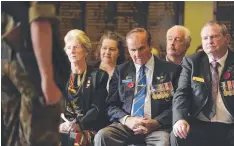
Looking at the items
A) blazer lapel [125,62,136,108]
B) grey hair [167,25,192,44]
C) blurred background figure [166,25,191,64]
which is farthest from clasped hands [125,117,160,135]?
grey hair [167,25,192,44]

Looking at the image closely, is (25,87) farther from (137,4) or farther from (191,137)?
(137,4)

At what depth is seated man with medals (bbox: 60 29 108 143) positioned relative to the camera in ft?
9.79

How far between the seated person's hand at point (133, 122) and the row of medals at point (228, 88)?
0.50 meters

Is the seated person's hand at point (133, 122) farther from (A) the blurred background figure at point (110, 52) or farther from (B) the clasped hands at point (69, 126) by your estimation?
(A) the blurred background figure at point (110, 52)

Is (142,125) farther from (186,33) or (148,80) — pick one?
(186,33)

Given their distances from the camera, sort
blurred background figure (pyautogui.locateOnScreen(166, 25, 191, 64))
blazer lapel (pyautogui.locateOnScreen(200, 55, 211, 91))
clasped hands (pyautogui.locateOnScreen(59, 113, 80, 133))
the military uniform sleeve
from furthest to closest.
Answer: blurred background figure (pyautogui.locateOnScreen(166, 25, 191, 64)), clasped hands (pyautogui.locateOnScreen(59, 113, 80, 133)), blazer lapel (pyautogui.locateOnScreen(200, 55, 211, 91)), the military uniform sleeve

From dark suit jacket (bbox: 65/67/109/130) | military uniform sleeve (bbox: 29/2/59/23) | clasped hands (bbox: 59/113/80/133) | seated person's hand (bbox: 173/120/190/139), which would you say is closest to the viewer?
military uniform sleeve (bbox: 29/2/59/23)

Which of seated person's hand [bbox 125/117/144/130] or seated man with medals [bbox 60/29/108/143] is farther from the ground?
seated man with medals [bbox 60/29/108/143]

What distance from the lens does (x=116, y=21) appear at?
3.92m

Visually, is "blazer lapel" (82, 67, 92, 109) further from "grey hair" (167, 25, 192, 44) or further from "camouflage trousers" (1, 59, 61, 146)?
"grey hair" (167, 25, 192, 44)

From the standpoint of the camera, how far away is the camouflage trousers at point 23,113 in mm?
2451

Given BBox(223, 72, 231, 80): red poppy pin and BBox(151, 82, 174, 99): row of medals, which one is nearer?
BBox(223, 72, 231, 80): red poppy pin

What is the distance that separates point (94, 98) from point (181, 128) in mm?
598

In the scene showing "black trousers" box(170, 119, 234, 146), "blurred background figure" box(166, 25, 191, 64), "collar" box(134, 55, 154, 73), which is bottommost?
"black trousers" box(170, 119, 234, 146)
